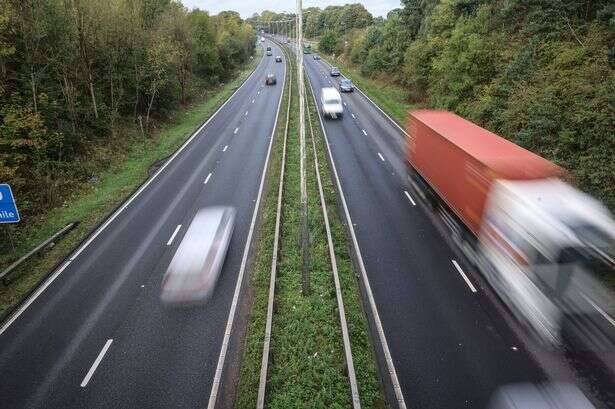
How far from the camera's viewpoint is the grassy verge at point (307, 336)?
995 cm

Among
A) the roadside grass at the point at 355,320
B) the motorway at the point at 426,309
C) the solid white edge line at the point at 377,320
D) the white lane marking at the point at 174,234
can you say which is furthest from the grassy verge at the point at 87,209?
the motorway at the point at 426,309

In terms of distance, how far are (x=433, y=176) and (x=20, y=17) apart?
74.7ft

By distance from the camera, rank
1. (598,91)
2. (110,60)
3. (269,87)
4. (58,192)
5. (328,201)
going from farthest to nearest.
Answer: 1. (269,87)
2. (110,60)
3. (58,192)
4. (328,201)
5. (598,91)

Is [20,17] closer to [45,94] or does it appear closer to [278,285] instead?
[45,94]

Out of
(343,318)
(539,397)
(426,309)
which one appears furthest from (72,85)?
(539,397)

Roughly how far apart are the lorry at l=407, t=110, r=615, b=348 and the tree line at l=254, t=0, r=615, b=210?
5.39 meters

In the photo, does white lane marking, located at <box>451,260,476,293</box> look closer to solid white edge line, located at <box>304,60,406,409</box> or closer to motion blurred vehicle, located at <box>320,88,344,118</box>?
solid white edge line, located at <box>304,60,406,409</box>

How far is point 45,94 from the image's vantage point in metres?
22.2

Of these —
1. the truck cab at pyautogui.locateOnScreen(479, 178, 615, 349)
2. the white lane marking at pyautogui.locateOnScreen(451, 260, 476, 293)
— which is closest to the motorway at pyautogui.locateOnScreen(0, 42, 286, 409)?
the white lane marking at pyautogui.locateOnScreen(451, 260, 476, 293)

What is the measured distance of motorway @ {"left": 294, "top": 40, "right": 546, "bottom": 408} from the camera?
33.4 feet

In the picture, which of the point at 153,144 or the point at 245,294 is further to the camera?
the point at 153,144

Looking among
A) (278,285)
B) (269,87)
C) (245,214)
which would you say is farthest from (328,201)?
(269,87)

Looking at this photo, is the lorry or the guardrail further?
the guardrail

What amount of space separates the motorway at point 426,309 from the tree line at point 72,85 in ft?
53.9
